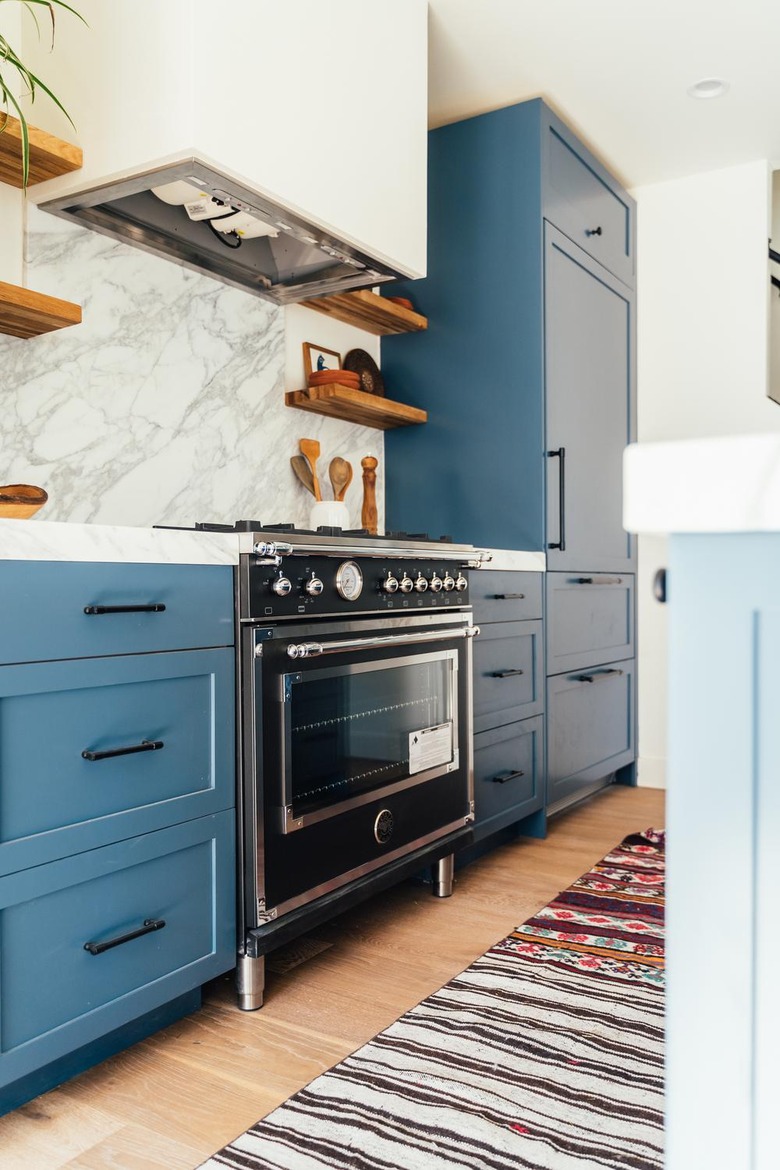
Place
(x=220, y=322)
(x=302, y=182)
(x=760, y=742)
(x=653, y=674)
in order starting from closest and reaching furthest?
(x=760, y=742) → (x=302, y=182) → (x=220, y=322) → (x=653, y=674)

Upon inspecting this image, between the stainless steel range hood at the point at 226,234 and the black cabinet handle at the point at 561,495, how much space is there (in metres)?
0.82

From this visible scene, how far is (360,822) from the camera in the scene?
1.98 m

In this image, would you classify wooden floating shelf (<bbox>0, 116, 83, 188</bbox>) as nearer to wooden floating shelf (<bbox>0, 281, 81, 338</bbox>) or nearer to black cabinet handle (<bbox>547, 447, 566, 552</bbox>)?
wooden floating shelf (<bbox>0, 281, 81, 338</bbox>)

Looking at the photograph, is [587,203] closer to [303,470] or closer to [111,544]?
[303,470]

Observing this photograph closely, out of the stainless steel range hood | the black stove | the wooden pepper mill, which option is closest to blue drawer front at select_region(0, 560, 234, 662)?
the black stove

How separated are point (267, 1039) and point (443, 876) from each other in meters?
0.82

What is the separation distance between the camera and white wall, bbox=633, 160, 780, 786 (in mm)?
3684

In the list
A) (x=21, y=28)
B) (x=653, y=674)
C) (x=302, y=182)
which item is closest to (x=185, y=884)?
(x=302, y=182)

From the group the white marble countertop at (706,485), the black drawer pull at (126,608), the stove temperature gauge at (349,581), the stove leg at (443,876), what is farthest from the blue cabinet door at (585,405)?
the white marble countertop at (706,485)

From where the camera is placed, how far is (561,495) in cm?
304

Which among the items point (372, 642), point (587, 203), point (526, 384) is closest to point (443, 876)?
point (372, 642)

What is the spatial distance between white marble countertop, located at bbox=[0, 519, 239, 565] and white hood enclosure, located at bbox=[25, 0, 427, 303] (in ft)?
2.57

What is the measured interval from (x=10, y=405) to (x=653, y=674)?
9.18 ft

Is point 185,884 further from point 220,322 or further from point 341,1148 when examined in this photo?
point 220,322
